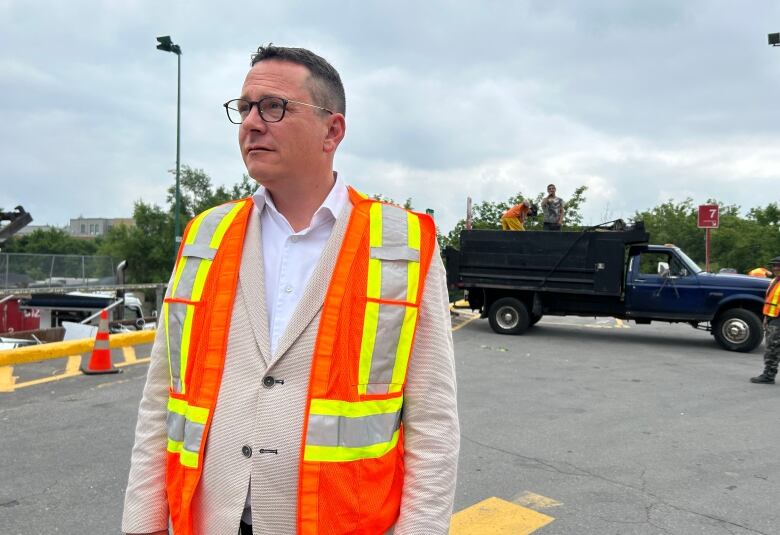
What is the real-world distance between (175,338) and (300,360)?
0.40 metres

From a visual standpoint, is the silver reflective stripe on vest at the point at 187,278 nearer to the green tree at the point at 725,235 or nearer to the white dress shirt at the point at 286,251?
the white dress shirt at the point at 286,251

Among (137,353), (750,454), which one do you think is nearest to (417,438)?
(750,454)

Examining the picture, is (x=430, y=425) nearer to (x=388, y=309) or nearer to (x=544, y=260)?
(x=388, y=309)

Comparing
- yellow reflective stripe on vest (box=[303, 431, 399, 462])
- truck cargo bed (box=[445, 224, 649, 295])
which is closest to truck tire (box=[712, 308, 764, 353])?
truck cargo bed (box=[445, 224, 649, 295])

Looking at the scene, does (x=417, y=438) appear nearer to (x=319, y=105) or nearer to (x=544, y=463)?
(x=319, y=105)

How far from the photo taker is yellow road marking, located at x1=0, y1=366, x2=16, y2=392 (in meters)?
6.67

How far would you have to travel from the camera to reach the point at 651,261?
11.7m

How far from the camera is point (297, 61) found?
5.26 ft

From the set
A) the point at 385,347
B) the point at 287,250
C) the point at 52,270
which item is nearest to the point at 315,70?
the point at 287,250

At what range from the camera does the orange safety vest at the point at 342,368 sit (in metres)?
1.47

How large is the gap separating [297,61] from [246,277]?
0.59m

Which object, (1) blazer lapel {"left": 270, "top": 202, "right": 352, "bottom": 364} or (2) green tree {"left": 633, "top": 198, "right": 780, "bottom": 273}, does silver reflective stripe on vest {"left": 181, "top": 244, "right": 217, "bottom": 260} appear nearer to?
(1) blazer lapel {"left": 270, "top": 202, "right": 352, "bottom": 364}

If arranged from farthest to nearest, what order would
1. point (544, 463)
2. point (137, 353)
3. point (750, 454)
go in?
1. point (137, 353)
2. point (750, 454)
3. point (544, 463)

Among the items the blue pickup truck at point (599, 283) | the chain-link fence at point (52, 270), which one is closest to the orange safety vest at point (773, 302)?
the blue pickup truck at point (599, 283)
